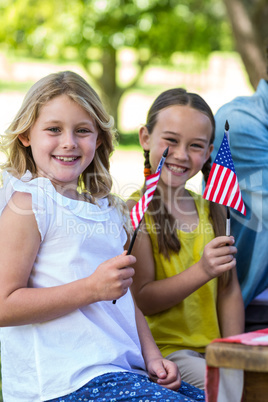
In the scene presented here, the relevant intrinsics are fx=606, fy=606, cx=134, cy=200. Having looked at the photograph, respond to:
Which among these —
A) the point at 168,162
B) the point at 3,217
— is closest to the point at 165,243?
the point at 168,162

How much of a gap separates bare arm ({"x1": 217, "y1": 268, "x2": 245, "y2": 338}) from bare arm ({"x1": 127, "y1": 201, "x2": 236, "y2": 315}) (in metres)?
0.26

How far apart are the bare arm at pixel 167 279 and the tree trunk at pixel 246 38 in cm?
481

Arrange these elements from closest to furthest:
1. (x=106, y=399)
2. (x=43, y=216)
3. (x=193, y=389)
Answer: (x=106, y=399)
(x=43, y=216)
(x=193, y=389)

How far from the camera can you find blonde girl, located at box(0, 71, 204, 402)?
6.18ft

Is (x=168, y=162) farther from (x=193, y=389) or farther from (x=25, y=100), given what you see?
(x=193, y=389)

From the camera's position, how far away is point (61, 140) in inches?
82.1

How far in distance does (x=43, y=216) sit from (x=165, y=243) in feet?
2.46

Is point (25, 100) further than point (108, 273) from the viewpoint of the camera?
Yes

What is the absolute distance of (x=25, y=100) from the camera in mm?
2146

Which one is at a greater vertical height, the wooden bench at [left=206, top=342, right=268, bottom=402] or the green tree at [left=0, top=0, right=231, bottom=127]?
the green tree at [left=0, top=0, right=231, bottom=127]

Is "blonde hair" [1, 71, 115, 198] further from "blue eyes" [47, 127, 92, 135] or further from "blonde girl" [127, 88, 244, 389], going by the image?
"blonde girl" [127, 88, 244, 389]

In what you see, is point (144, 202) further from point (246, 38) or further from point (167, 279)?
point (246, 38)

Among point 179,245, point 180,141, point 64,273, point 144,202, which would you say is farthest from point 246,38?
point 64,273

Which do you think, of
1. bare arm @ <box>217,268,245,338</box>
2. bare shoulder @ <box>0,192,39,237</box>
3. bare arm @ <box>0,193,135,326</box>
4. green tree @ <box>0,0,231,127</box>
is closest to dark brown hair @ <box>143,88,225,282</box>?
bare arm @ <box>217,268,245,338</box>
